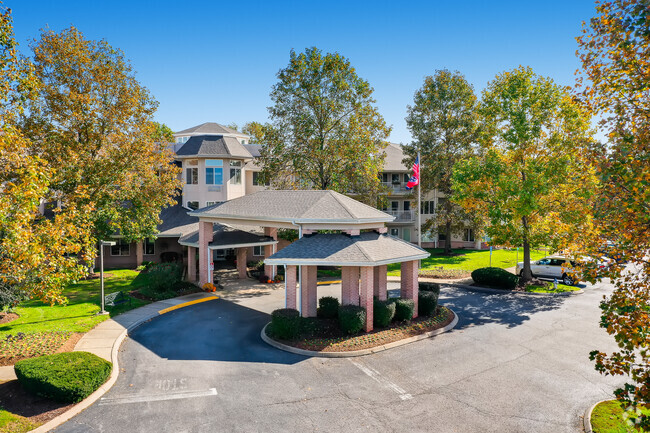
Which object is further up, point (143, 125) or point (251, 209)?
point (143, 125)

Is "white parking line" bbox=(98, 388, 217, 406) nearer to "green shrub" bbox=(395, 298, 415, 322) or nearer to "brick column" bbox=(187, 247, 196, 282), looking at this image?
"green shrub" bbox=(395, 298, 415, 322)

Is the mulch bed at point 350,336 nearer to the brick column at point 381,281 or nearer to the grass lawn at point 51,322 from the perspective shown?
the brick column at point 381,281

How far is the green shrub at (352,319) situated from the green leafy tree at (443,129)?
25.5 m

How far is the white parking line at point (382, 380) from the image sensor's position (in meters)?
11.1

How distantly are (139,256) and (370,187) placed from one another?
20.1 metres

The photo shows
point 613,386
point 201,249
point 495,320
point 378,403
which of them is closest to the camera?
point 378,403

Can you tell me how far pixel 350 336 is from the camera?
15.2m

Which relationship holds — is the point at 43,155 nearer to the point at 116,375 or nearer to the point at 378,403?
the point at 116,375

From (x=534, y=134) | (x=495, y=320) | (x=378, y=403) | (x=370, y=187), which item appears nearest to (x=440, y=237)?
(x=370, y=187)

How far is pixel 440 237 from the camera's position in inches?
1828

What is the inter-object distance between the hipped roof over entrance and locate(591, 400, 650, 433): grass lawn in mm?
10667

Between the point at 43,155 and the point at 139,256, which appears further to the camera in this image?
the point at 139,256

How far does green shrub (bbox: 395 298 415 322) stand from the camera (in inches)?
659

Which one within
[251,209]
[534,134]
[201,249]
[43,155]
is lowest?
[201,249]
